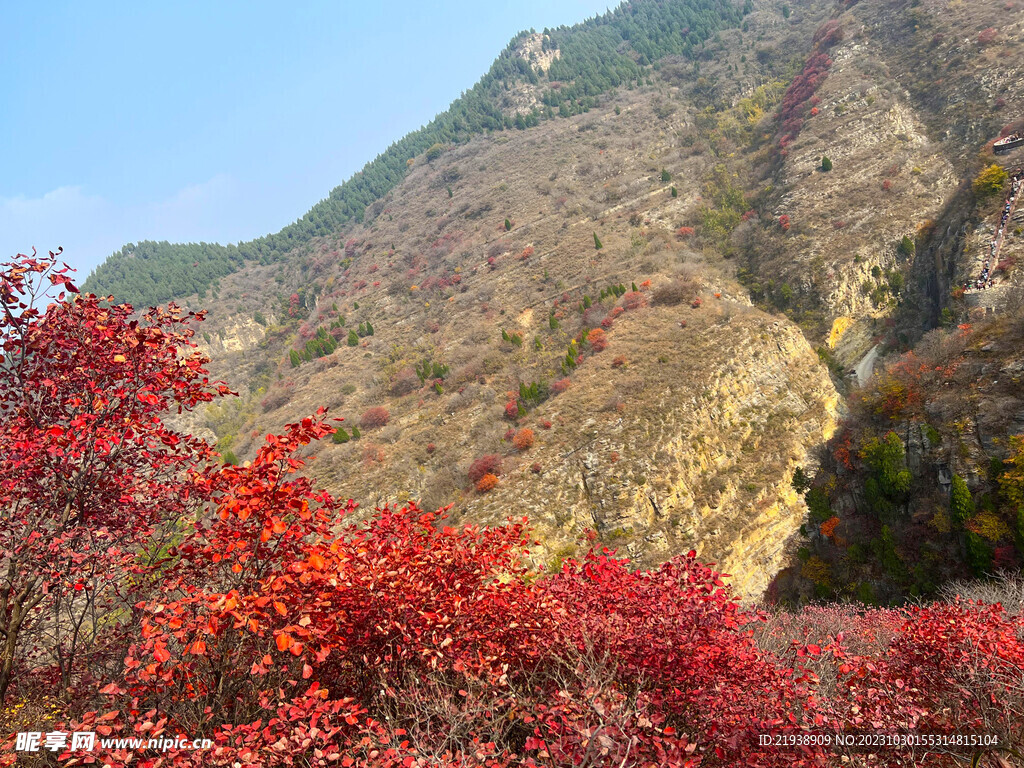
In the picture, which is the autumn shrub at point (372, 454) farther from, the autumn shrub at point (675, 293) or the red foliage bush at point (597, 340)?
the autumn shrub at point (675, 293)

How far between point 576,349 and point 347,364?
29268mm

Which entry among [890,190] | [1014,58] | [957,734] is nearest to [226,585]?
[957,734]

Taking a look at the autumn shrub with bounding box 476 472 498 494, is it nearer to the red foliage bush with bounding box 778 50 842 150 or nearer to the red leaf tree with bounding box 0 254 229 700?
the red leaf tree with bounding box 0 254 229 700

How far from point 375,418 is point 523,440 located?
1725cm

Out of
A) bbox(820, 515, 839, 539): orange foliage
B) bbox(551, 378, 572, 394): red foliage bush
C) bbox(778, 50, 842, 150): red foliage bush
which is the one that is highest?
bbox(778, 50, 842, 150): red foliage bush

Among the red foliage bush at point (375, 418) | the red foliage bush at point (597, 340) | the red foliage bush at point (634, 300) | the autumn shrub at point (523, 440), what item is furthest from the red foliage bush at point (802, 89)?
the red foliage bush at point (375, 418)

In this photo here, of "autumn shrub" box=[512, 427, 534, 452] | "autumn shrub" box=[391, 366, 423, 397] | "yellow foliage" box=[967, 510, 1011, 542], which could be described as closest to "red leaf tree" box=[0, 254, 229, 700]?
"autumn shrub" box=[512, 427, 534, 452]

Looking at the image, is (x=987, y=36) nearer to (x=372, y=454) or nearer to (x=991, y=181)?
(x=991, y=181)

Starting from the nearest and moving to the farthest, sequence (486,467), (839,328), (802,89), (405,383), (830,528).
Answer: (830,528) < (486,467) < (839,328) < (405,383) < (802,89)

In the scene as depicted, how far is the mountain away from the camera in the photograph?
25.7 metres

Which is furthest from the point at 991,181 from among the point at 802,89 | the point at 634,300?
the point at 802,89

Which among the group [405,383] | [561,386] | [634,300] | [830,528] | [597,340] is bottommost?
[830,528]

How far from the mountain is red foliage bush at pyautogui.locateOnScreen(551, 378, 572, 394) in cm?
17

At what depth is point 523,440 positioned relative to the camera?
3016cm
